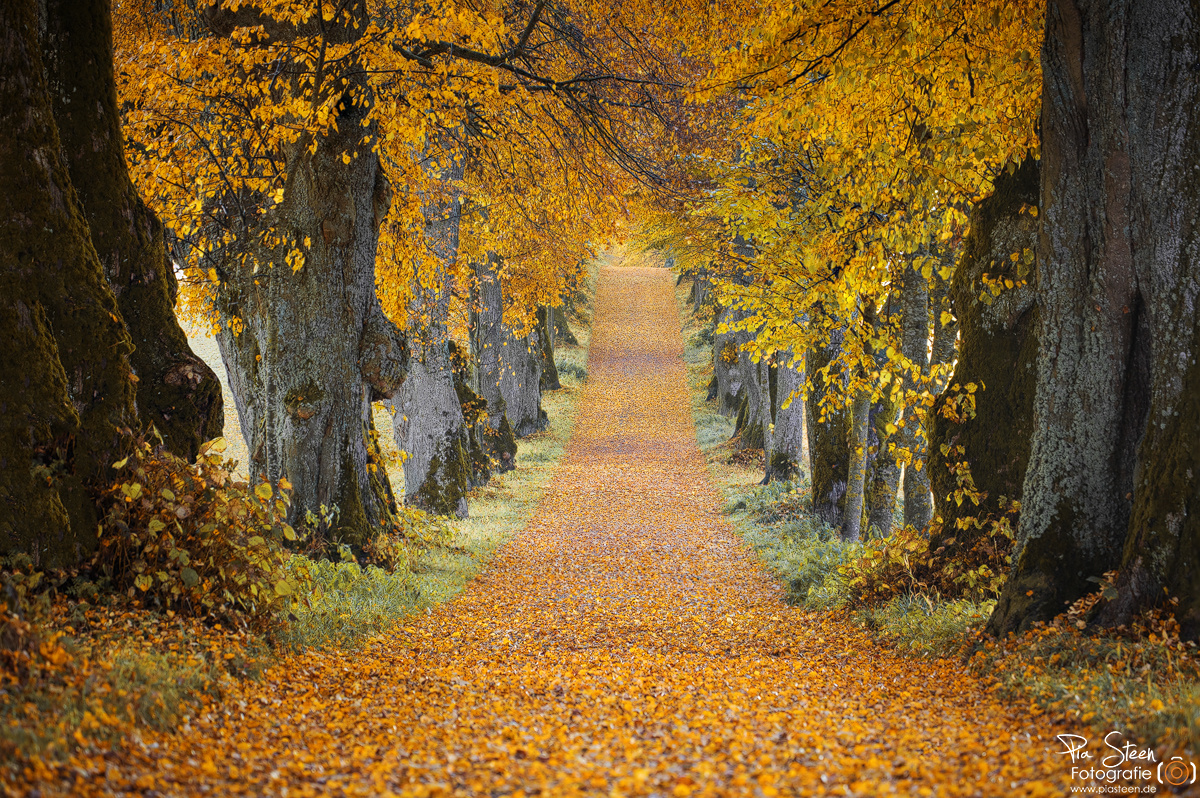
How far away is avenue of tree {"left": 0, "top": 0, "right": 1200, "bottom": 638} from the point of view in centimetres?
441

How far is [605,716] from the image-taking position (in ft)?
14.5

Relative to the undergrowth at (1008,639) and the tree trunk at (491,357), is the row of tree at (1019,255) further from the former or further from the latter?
the tree trunk at (491,357)

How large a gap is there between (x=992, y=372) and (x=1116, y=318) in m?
2.13

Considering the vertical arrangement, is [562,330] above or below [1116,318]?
above

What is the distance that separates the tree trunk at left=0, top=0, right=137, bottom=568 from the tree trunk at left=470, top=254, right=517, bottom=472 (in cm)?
1287

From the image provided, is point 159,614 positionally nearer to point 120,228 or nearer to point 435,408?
point 120,228

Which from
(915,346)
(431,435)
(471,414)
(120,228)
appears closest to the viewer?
(120,228)

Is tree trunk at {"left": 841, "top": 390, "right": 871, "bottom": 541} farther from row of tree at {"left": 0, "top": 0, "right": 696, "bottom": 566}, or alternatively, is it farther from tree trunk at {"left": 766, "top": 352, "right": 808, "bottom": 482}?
row of tree at {"left": 0, "top": 0, "right": 696, "bottom": 566}

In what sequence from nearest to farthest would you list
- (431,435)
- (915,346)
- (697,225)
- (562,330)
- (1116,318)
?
(1116,318) → (915,346) → (697,225) → (431,435) → (562,330)

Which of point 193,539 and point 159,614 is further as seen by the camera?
point 193,539

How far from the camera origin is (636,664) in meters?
6.00

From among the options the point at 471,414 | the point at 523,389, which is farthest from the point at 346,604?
the point at 523,389

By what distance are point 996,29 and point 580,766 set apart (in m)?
5.74

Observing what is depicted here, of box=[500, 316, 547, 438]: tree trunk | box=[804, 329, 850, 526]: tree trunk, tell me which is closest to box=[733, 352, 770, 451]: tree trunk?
box=[500, 316, 547, 438]: tree trunk
